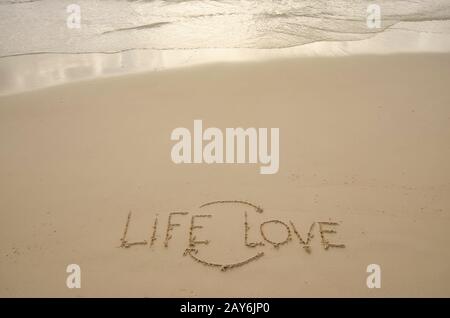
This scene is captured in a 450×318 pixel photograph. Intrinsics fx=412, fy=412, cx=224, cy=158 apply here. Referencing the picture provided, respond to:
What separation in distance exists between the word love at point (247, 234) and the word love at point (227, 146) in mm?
730

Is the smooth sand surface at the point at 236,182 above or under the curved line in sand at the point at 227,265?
above

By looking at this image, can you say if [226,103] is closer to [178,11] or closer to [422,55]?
[422,55]

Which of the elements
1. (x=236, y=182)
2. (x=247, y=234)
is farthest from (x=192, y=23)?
(x=247, y=234)

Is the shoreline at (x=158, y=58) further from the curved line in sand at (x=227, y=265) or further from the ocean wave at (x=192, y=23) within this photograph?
the curved line in sand at (x=227, y=265)

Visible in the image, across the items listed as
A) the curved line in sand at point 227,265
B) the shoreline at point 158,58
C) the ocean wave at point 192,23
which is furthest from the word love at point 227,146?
the ocean wave at point 192,23

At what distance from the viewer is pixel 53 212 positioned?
12.9 feet

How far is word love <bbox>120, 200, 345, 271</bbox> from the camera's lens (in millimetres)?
3434

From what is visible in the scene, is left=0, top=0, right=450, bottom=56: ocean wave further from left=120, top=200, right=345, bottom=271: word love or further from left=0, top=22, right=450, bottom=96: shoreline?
left=120, top=200, right=345, bottom=271: word love

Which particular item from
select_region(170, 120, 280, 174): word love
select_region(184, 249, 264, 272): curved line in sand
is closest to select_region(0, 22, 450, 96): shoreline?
select_region(170, 120, 280, 174): word love

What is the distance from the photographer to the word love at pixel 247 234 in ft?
11.3

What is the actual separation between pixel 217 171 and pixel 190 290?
1.41 meters

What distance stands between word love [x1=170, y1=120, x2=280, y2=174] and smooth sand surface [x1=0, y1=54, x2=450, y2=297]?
4.0 inches

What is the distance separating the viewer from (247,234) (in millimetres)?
3584

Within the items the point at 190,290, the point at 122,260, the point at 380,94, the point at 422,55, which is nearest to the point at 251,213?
the point at 190,290
